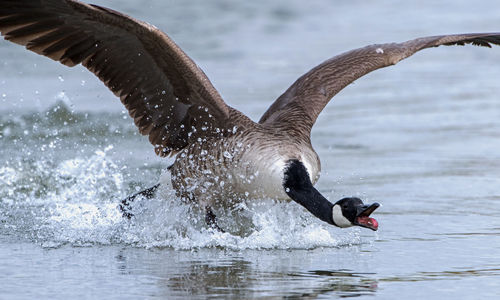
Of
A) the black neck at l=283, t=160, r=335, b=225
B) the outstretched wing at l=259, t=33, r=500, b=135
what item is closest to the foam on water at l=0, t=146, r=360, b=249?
the black neck at l=283, t=160, r=335, b=225

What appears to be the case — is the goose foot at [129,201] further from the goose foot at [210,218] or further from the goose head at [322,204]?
the goose head at [322,204]

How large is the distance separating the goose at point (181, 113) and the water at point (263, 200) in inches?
13.4

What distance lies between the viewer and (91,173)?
9.36 m

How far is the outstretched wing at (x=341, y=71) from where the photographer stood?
8.49 m

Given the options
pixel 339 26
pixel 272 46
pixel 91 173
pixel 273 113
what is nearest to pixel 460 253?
pixel 273 113

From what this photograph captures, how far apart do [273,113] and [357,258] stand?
2484 millimetres

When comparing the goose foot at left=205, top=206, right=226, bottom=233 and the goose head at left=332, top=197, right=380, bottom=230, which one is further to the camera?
the goose foot at left=205, top=206, right=226, bottom=233

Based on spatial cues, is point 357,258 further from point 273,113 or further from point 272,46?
point 272,46

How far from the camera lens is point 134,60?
7355mm

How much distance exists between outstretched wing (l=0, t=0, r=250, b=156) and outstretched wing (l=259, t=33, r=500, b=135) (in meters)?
0.87

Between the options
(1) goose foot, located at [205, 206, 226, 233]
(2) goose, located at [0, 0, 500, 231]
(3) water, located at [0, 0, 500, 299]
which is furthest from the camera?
(1) goose foot, located at [205, 206, 226, 233]

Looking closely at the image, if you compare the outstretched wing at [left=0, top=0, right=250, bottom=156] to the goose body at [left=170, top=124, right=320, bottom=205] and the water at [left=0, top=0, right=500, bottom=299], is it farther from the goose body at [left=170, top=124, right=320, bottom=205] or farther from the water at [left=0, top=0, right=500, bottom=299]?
the water at [left=0, top=0, right=500, bottom=299]

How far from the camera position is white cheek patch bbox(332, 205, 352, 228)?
606 cm

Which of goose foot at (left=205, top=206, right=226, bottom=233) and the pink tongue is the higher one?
goose foot at (left=205, top=206, right=226, bottom=233)
